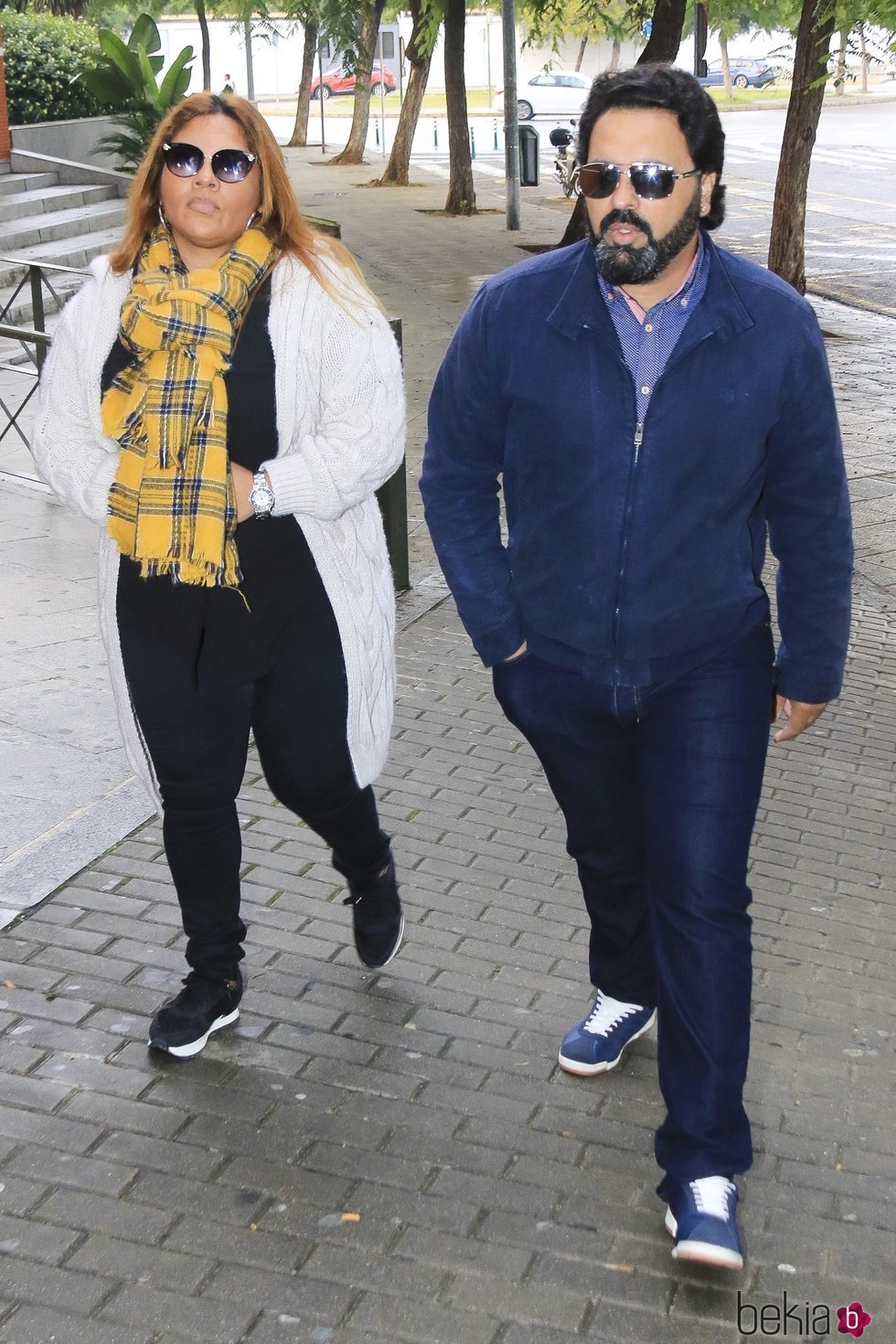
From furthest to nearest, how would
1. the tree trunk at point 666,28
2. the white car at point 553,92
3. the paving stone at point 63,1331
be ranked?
1. the white car at point 553,92
2. the tree trunk at point 666,28
3. the paving stone at point 63,1331

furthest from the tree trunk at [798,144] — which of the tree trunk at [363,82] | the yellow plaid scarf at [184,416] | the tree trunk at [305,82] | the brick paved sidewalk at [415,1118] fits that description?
the tree trunk at [305,82]

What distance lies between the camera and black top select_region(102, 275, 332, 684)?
10.6 feet

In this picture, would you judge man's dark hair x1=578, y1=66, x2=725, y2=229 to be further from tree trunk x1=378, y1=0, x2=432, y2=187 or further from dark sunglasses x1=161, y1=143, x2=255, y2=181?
tree trunk x1=378, y1=0, x2=432, y2=187

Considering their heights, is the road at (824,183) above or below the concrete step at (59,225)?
below

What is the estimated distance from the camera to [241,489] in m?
3.21

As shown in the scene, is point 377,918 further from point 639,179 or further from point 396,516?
point 396,516

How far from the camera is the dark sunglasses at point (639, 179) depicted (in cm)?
277

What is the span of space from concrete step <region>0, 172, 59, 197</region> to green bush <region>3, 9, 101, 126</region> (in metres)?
1.76

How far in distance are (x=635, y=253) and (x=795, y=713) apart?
0.92 metres

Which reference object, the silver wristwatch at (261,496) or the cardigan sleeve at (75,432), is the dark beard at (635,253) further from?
the cardigan sleeve at (75,432)

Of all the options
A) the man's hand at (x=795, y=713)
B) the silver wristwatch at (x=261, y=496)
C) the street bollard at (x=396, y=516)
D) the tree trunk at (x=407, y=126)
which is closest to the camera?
the man's hand at (x=795, y=713)

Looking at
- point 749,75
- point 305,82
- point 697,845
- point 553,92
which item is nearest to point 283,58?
point 749,75

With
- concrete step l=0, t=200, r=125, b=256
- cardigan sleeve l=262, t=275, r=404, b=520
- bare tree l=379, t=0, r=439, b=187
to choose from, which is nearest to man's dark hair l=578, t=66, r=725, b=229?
cardigan sleeve l=262, t=275, r=404, b=520

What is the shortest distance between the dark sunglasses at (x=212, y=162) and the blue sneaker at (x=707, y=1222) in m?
2.08
